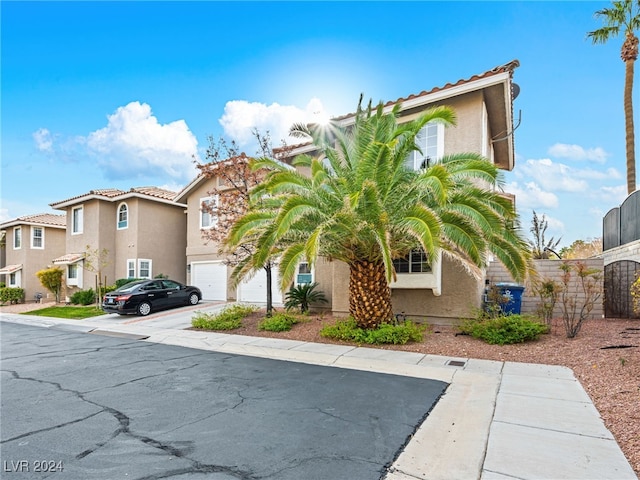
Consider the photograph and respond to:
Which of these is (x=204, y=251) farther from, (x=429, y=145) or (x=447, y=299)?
(x=447, y=299)

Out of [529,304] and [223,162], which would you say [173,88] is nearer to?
[223,162]

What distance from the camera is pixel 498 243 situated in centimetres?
865

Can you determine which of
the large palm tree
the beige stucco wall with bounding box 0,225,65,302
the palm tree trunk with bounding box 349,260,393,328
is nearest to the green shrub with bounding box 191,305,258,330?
the large palm tree

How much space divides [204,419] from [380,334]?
526 cm

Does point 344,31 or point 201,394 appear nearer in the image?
point 201,394

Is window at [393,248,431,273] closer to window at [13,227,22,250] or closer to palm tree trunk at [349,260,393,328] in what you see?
palm tree trunk at [349,260,393,328]

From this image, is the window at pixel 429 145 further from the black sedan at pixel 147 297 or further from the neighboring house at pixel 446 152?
the black sedan at pixel 147 297

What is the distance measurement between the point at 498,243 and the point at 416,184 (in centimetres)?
247

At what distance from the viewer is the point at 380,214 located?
8.39 metres

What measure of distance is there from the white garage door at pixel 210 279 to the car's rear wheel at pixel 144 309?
4036mm

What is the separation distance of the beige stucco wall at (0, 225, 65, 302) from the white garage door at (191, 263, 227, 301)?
14559mm

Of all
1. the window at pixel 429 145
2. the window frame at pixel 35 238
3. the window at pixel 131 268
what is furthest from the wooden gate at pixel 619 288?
the window frame at pixel 35 238

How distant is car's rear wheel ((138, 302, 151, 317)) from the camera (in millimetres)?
16528

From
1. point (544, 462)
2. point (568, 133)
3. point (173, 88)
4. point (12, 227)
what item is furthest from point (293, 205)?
point (12, 227)
